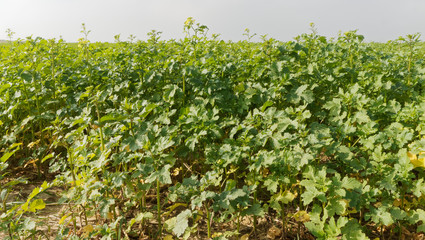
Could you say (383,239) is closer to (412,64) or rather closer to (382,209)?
(382,209)

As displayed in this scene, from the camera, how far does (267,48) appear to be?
3.46 metres

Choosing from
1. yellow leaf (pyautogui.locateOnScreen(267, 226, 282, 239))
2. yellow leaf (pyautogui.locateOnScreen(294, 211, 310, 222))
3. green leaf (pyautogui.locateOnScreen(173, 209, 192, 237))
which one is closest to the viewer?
green leaf (pyautogui.locateOnScreen(173, 209, 192, 237))

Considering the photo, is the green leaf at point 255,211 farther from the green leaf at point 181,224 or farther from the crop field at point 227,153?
the green leaf at point 181,224

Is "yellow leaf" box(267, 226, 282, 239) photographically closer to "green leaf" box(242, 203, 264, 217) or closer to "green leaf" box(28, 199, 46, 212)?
"green leaf" box(242, 203, 264, 217)

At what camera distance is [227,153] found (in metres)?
2.29

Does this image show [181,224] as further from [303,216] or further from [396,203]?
[396,203]

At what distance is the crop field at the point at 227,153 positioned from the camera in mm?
2096

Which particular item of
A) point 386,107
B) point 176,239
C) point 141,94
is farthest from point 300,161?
point 141,94

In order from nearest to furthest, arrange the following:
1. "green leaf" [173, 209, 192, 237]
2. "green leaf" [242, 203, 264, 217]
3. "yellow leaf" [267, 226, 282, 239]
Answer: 1. "green leaf" [173, 209, 192, 237]
2. "green leaf" [242, 203, 264, 217]
3. "yellow leaf" [267, 226, 282, 239]

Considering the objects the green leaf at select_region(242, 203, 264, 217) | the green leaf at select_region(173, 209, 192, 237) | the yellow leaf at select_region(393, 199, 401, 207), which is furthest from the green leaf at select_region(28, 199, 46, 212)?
the yellow leaf at select_region(393, 199, 401, 207)

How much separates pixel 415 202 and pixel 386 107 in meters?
0.88

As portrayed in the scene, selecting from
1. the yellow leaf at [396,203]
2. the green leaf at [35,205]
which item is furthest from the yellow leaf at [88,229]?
the yellow leaf at [396,203]

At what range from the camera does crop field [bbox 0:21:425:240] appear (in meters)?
2.10

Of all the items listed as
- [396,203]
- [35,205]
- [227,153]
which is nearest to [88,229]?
[35,205]
